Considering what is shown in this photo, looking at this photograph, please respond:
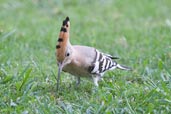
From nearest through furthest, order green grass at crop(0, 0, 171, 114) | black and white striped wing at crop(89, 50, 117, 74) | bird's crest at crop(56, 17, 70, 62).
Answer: green grass at crop(0, 0, 171, 114)
bird's crest at crop(56, 17, 70, 62)
black and white striped wing at crop(89, 50, 117, 74)

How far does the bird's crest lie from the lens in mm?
5324

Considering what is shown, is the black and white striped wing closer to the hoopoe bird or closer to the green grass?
the hoopoe bird

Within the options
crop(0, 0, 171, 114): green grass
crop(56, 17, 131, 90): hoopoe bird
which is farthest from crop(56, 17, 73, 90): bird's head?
crop(0, 0, 171, 114): green grass

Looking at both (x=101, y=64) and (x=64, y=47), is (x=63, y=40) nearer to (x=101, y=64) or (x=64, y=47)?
(x=64, y=47)

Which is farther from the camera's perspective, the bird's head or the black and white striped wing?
the black and white striped wing

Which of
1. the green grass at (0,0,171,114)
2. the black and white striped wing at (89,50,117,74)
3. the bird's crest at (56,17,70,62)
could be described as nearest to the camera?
the green grass at (0,0,171,114)

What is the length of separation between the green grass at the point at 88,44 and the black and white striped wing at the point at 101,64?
0.49 ft

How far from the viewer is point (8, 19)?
948cm

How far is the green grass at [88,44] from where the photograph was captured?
17.0 ft

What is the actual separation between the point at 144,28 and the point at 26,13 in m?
2.10

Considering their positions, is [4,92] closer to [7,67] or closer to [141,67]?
[7,67]

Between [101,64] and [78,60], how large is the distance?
35cm

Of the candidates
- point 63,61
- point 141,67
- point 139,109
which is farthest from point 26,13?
point 139,109

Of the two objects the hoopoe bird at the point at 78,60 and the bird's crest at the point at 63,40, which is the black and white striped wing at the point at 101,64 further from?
the bird's crest at the point at 63,40
